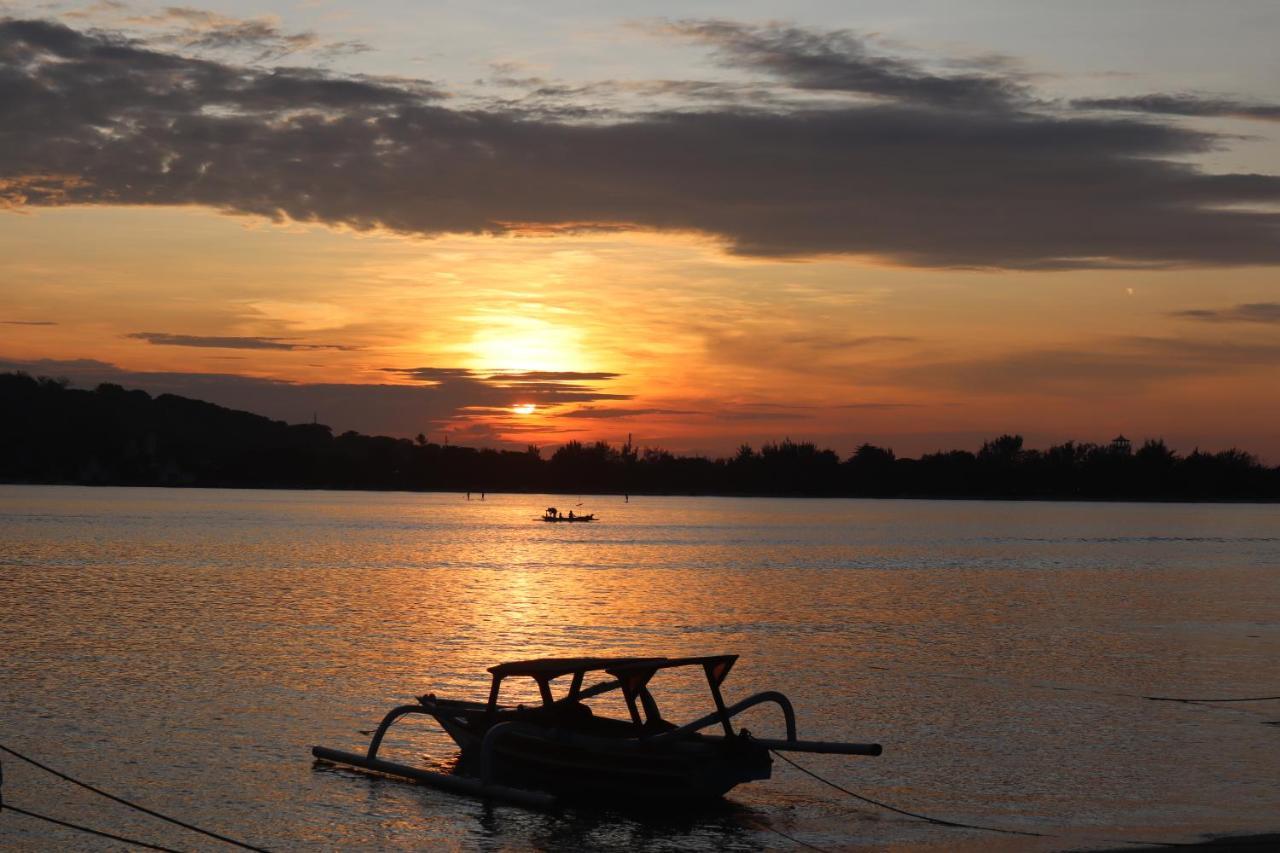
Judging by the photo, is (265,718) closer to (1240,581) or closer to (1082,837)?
(1082,837)

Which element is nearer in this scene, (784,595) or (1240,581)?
(784,595)

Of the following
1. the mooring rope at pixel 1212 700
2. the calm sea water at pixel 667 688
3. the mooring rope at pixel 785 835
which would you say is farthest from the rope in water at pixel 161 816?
the mooring rope at pixel 1212 700

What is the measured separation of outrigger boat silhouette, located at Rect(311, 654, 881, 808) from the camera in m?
26.2

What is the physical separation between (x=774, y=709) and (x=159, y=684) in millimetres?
20001

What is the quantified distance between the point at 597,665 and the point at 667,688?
609 inches

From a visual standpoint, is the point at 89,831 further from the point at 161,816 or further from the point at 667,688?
the point at 667,688

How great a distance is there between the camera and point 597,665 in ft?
91.6

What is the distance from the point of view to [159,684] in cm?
4319

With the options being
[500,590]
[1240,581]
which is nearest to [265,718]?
[500,590]

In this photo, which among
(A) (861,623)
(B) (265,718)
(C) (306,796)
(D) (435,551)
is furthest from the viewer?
(D) (435,551)

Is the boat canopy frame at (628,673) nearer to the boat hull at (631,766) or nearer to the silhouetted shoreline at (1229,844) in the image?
the boat hull at (631,766)

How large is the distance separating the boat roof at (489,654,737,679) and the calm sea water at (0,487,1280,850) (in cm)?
294

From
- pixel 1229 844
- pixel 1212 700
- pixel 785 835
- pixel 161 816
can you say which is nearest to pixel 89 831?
pixel 161 816

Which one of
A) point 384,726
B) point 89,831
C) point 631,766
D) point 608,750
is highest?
point 608,750
